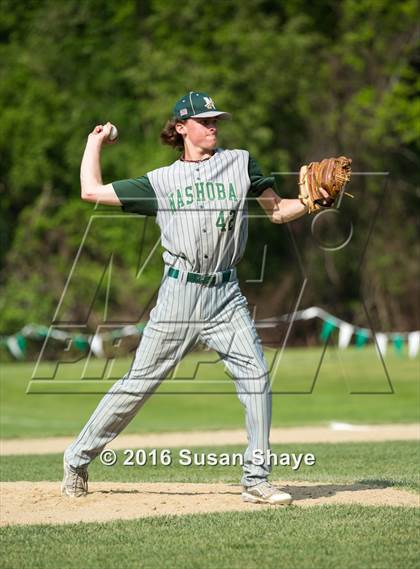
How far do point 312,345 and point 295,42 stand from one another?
373 inches

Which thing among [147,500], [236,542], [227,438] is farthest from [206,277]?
[227,438]

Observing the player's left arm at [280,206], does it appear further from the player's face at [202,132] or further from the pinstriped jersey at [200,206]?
the player's face at [202,132]

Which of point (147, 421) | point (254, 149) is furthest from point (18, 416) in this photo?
point (254, 149)

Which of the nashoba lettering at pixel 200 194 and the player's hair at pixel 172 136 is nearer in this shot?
the nashoba lettering at pixel 200 194

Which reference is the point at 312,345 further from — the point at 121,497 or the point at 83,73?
the point at 121,497

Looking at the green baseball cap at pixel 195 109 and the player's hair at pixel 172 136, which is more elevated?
the green baseball cap at pixel 195 109

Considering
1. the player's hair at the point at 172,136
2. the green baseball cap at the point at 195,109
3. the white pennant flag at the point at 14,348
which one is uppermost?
the green baseball cap at the point at 195,109

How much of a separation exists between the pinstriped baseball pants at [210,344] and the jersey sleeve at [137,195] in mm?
419

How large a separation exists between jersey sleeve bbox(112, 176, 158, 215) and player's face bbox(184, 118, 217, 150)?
403 mm

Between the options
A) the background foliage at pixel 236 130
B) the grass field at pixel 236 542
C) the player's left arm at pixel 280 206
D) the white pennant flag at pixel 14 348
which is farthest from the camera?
the background foliage at pixel 236 130

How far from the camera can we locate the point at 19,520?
685 cm

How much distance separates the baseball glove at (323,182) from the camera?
7.05 meters

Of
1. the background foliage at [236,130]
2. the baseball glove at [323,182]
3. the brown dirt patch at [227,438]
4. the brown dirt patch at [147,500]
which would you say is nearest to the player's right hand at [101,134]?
the baseball glove at [323,182]

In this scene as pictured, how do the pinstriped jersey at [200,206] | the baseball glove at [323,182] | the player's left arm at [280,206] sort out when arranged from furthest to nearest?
the player's left arm at [280,206] → the baseball glove at [323,182] → the pinstriped jersey at [200,206]
